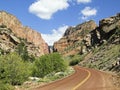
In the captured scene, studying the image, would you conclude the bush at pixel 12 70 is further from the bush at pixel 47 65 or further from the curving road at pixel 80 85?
the bush at pixel 47 65

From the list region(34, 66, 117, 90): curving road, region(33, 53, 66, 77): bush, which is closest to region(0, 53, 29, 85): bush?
region(34, 66, 117, 90): curving road

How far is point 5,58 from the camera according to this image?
112 ft

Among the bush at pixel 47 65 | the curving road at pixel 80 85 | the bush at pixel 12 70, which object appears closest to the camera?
the curving road at pixel 80 85

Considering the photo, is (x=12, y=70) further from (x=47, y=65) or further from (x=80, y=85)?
(x=47, y=65)

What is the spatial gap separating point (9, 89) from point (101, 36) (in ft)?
401

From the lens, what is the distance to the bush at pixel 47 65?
51.2 metres

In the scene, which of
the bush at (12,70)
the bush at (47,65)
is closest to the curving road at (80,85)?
the bush at (12,70)

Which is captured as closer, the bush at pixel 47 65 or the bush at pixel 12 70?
the bush at pixel 12 70

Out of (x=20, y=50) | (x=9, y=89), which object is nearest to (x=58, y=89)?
(x=9, y=89)

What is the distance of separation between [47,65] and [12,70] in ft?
62.6

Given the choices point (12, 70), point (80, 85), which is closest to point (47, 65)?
point (12, 70)

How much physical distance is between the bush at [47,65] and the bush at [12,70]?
16.9m

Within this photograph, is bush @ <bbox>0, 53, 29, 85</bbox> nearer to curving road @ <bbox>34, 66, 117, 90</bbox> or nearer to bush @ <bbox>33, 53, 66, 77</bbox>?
curving road @ <bbox>34, 66, 117, 90</bbox>

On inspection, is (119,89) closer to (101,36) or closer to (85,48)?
(101,36)
